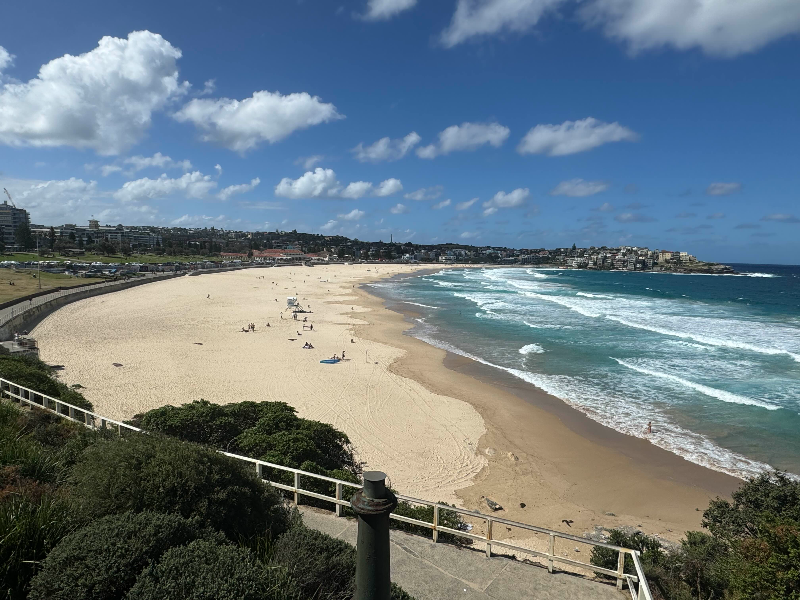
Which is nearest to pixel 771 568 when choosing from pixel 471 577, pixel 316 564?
pixel 471 577

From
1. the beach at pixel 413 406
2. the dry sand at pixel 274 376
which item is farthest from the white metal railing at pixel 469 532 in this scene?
the dry sand at pixel 274 376

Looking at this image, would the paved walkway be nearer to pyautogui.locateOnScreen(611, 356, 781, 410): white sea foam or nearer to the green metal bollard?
the green metal bollard

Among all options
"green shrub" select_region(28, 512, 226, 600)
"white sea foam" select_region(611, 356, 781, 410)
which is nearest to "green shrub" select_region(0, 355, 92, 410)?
"green shrub" select_region(28, 512, 226, 600)

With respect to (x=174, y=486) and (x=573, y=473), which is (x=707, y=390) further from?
(x=174, y=486)

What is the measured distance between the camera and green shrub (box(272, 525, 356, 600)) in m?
4.10

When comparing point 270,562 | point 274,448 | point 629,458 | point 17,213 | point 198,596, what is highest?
point 17,213

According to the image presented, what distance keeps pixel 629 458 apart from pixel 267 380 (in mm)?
14225

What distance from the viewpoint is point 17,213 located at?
139m

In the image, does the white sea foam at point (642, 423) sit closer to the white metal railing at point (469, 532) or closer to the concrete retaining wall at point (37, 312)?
the white metal railing at point (469, 532)

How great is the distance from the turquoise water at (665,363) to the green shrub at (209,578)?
14.7 m

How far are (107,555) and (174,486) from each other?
115 cm

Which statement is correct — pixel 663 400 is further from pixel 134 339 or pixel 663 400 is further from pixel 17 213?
pixel 17 213

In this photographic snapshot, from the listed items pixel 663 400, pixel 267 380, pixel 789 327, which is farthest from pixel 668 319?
pixel 267 380

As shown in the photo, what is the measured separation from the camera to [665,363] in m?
24.9
